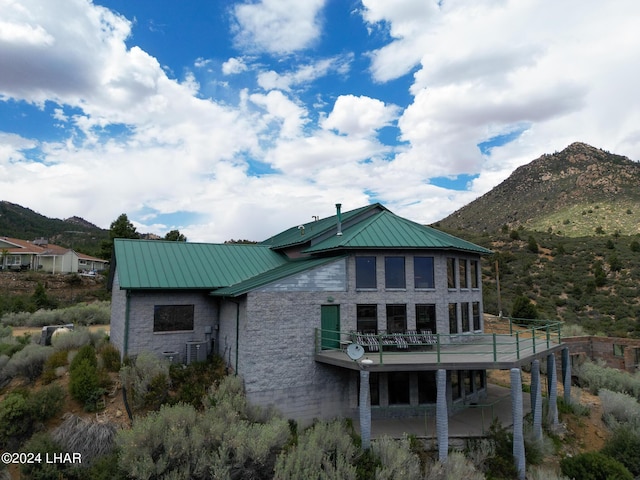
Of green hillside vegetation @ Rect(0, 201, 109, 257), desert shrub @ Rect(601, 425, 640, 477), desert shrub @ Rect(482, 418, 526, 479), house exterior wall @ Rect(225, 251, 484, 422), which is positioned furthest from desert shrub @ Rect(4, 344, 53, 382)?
green hillside vegetation @ Rect(0, 201, 109, 257)

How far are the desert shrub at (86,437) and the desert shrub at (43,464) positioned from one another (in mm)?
242

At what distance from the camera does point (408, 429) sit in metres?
15.0

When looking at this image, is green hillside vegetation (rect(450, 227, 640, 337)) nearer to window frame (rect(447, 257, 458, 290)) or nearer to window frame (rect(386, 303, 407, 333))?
window frame (rect(447, 257, 458, 290))

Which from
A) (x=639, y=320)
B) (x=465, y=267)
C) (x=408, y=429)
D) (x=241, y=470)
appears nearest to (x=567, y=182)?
(x=639, y=320)

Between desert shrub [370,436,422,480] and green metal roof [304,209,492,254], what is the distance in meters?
7.30

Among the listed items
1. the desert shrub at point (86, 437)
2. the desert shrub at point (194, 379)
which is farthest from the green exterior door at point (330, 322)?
the desert shrub at point (86, 437)

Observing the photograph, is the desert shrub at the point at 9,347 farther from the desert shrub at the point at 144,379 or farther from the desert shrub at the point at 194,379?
the desert shrub at the point at 194,379

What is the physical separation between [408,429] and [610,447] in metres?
7.86

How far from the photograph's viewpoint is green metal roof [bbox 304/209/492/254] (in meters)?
17.0

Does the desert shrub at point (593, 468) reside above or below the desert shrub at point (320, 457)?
below

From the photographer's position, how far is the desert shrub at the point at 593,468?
1298cm

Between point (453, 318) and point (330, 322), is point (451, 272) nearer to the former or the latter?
point (453, 318)

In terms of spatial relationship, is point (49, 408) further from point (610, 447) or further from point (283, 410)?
point (610, 447)

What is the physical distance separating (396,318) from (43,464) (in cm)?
1272
